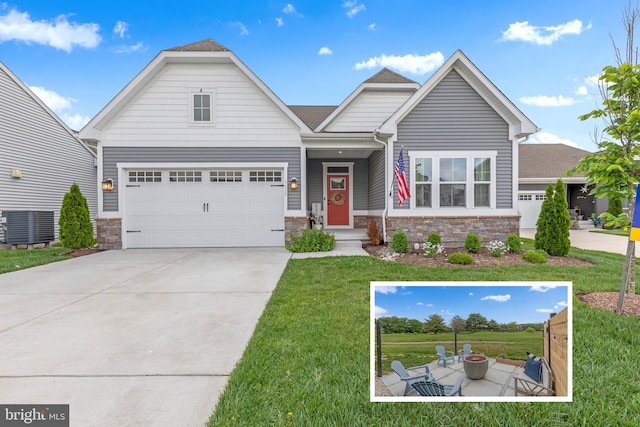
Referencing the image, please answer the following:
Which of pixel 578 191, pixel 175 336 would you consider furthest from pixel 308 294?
pixel 578 191

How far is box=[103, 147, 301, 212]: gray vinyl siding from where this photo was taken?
941 cm

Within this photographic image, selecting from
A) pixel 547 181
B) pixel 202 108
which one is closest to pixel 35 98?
pixel 202 108

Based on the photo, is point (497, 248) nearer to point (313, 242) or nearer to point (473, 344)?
point (313, 242)

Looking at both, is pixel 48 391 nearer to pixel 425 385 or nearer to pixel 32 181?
pixel 425 385

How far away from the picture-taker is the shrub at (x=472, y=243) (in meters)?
8.27

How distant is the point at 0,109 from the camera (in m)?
11.3

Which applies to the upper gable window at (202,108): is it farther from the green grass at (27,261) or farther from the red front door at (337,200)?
the green grass at (27,261)

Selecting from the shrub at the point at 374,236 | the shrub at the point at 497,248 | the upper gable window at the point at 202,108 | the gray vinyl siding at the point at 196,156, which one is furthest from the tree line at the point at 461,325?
the upper gable window at the point at 202,108

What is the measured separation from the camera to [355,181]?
12.2 meters

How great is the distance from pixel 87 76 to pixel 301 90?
43.0 feet

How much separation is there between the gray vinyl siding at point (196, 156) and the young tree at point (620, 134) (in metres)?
6.77

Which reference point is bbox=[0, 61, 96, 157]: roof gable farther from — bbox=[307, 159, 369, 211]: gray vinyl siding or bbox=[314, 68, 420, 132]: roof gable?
bbox=[314, 68, 420, 132]: roof gable

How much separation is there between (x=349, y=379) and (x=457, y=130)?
333 inches

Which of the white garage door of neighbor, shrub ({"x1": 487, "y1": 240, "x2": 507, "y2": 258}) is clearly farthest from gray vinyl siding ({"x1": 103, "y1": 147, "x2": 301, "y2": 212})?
shrub ({"x1": 487, "y1": 240, "x2": 507, "y2": 258})
